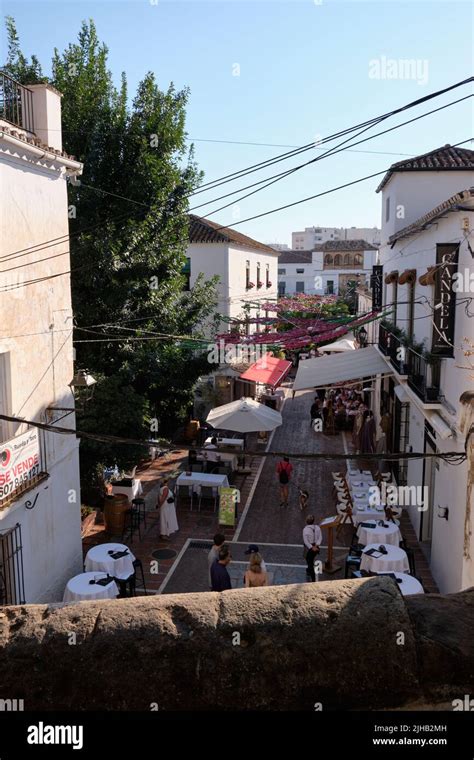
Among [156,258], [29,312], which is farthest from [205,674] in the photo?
[156,258]

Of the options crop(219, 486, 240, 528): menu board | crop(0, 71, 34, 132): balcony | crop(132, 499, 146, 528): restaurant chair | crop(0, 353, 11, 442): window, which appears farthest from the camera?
crop(219, 486, 240, 528): menu board

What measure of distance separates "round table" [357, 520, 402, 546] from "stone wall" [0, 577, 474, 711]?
8.81 meters

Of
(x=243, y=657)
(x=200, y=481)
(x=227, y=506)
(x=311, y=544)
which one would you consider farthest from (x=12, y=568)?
(x=243, y=657)

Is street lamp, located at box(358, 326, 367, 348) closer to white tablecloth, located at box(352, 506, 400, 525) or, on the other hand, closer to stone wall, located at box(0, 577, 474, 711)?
white tablecloth, located at box(352, 506, 400, 525)

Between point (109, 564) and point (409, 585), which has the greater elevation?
point (409, 585)

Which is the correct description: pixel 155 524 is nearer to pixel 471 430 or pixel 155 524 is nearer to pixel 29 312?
pixel 29 312

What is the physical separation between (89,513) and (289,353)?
1050 inches

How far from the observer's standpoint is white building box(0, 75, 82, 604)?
9.73 meters

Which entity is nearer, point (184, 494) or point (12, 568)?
point (12, 568)

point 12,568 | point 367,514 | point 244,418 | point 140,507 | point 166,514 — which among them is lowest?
point 140,507

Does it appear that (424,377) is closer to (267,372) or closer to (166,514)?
(166,514)

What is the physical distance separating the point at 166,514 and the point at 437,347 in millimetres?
6991

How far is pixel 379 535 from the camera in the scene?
12430 mm

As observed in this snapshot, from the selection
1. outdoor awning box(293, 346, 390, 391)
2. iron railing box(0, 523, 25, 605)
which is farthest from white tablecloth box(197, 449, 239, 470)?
iron railing box(0, 523, 25, 605)
